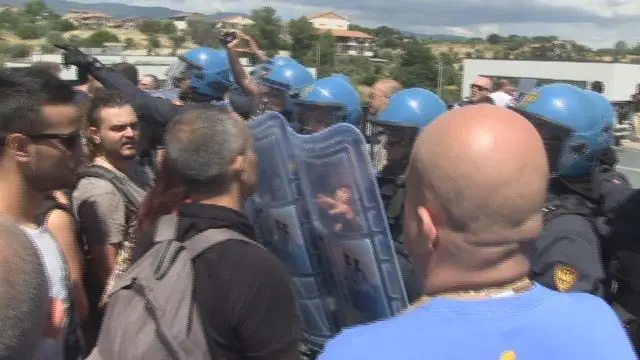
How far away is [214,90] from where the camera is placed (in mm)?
5801

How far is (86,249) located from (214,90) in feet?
9.89

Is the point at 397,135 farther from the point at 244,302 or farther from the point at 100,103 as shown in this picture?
the point at 244,302

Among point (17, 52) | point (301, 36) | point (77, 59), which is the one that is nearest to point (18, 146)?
point (77, 59)

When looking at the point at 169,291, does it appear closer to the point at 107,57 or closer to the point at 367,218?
the point at 367,218

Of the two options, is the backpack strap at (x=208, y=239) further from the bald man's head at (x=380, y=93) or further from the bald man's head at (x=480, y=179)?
the bald man's head at (x=380, y=93)

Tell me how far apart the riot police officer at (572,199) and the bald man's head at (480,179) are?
3.64ft

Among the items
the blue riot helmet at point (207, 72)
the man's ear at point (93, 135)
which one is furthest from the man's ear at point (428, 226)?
the blue riot helmet at point (207, 72)

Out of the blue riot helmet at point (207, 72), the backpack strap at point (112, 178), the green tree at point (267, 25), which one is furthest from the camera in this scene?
the green tree at point (267, 25)

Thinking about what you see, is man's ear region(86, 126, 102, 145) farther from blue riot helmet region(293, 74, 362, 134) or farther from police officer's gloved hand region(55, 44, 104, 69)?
blue riot helmet region(293, 74, 362, 134)

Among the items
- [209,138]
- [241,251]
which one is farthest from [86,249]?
[241,251]

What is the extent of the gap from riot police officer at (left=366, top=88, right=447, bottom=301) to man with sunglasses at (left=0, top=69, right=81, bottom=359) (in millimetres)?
1582

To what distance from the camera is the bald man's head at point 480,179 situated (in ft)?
4.13

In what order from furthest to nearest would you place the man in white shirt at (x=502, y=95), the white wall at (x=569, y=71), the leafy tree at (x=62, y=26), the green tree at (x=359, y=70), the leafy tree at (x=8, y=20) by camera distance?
1. the leafy tree at (x=62, y=26)
2. the leafy tree at (x=8, y=20)
3. the green tree at (x=359, y=70)
4. the white wall at (x=569, y=71)
5. the man in white shirt at (x=502, y=95)

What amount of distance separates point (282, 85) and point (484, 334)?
15.9 ft
